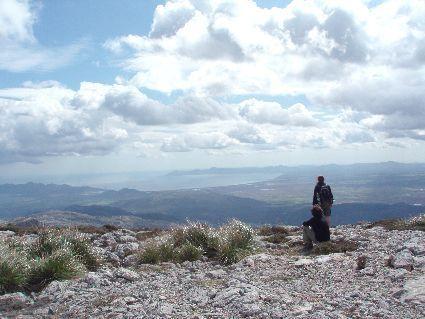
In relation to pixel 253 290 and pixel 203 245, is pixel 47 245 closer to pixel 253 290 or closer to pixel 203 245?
pixel 203 245

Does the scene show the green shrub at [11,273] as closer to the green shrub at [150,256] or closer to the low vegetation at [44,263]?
the low vegetation at [44,263]

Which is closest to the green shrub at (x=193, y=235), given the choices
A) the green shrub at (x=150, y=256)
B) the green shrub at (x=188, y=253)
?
the green shrub at (x=188, y=253)

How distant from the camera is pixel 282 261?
1504 cm

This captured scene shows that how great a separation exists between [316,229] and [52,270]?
10263mm

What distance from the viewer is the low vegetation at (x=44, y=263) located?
12.4 m

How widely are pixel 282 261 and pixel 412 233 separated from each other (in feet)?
25.5

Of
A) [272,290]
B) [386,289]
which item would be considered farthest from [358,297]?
[272,290]

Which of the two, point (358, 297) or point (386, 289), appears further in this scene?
point (386, 289)

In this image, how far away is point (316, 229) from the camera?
1847cm

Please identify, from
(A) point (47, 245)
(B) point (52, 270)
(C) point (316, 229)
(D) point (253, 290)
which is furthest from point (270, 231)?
(D) point (253, 290)

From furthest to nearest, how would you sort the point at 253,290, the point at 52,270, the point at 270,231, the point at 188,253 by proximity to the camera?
the point at 270,231 < the point at 188,253 < the point at 52,270 < the point at 253,290

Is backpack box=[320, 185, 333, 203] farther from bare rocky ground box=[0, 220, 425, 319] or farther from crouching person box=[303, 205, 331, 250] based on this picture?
bare rocky ground box=[0, 220, 425, 319]

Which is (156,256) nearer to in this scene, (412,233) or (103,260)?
(103,260)

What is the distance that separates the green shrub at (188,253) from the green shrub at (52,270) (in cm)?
366
